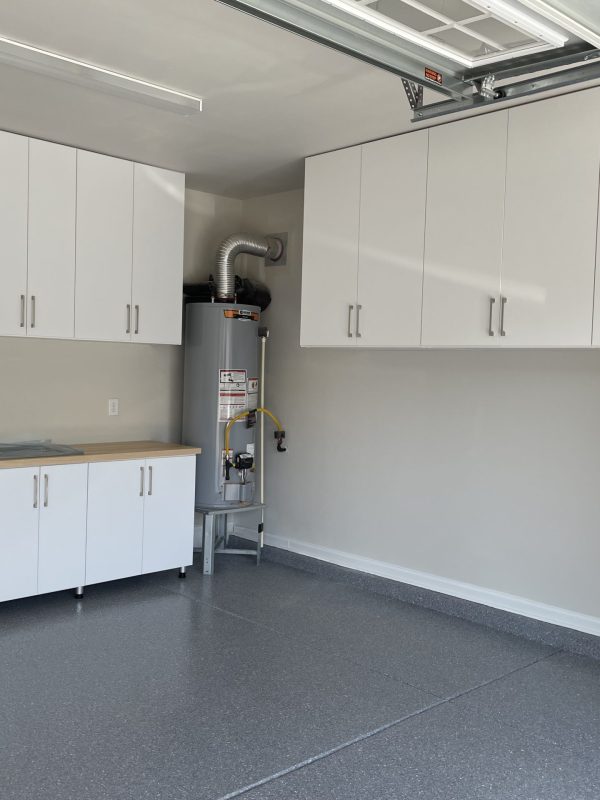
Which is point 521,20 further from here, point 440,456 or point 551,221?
point 440,456

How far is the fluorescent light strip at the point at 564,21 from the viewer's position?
1.99 metres

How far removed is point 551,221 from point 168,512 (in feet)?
9.06

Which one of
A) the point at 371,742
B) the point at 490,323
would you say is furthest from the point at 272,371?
the point at 371,742

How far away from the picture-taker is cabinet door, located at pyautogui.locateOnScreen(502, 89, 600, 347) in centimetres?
325

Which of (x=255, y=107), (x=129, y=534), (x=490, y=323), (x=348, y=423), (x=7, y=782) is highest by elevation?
(x=255, y=107)

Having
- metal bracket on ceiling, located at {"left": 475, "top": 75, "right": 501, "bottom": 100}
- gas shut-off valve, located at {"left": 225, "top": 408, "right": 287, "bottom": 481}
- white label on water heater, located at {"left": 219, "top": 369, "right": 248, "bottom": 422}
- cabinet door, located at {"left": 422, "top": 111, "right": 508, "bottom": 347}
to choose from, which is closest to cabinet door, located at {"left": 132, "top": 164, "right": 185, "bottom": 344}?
white label on water heater, located at {"left": 219, "top": 369, "right": 248, "bottom": 422}

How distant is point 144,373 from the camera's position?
5223mm

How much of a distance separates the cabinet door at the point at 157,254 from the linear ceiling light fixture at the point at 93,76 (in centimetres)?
121

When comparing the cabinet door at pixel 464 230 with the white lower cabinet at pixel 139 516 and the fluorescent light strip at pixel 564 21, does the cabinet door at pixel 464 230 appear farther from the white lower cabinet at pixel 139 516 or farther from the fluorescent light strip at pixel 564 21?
the white lower cabinet at pixel 139 516

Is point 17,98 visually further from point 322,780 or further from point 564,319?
point 322,780

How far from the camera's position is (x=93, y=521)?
434 cm

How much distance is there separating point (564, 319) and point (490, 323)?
36 centimetres

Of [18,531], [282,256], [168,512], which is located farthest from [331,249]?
[18,531]

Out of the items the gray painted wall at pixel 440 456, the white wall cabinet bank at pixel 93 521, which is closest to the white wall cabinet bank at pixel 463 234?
the gray painted wall at pixel 440 456
